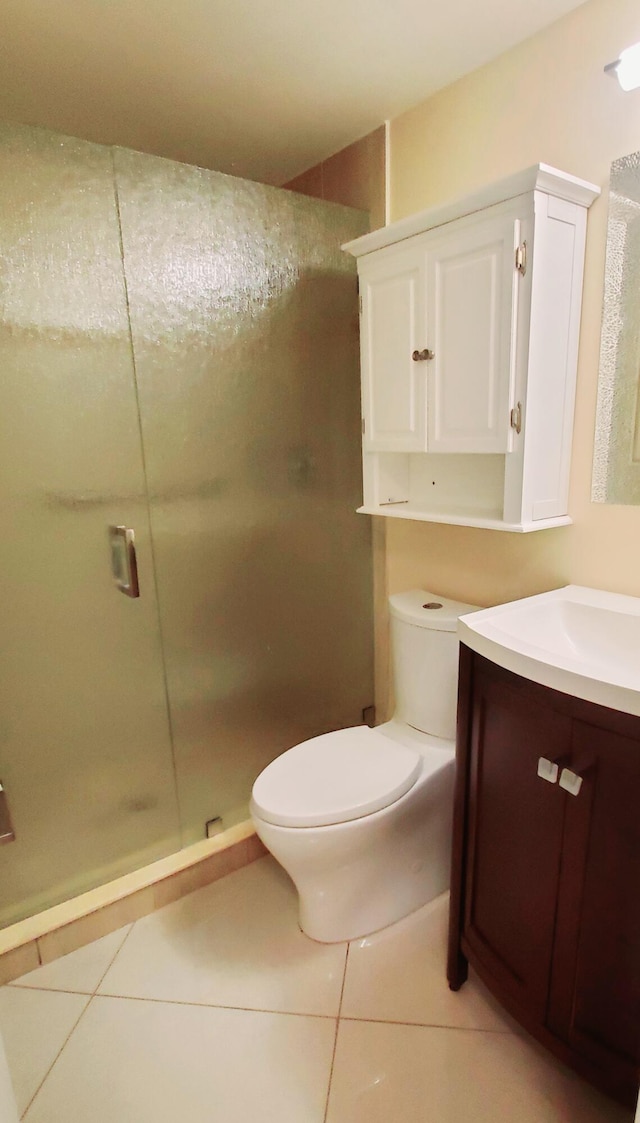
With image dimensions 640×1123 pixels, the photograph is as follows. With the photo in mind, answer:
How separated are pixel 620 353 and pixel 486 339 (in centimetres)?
28

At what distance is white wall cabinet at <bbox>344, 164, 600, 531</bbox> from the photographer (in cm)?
123

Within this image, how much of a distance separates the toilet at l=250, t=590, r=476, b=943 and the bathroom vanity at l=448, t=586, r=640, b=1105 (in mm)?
216

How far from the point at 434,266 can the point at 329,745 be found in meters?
1.23

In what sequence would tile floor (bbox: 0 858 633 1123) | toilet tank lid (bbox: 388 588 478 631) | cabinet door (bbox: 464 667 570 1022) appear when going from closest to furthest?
cabinet door (bbox: 464 667 570 1022)
tile floor (bbox: 0 858 633 1123)
toilet tank lid (bbox: 388 588 478 631)

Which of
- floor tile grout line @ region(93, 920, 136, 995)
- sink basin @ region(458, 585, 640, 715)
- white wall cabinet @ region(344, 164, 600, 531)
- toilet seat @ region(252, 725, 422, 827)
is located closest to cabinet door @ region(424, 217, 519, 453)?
white wall cabinet @ region(344, 164, 600, 531)

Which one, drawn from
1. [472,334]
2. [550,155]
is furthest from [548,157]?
[472,334]

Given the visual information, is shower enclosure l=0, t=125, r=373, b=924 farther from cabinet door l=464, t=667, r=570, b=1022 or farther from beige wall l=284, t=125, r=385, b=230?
cabinet door l=464, t=667, r=570, b=1022

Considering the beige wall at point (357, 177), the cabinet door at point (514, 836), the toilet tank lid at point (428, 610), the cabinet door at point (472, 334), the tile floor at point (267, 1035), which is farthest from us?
the beige wall at point (357, 177)

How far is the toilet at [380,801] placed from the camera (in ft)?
4.39

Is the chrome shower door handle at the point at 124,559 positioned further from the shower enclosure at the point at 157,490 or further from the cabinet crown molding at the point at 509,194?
the cabinet crown molding at the point at 509,194

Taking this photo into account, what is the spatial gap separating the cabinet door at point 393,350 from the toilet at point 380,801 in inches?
18.9

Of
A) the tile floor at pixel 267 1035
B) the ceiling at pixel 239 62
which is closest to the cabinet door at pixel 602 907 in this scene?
the tile floor at pixel 267 1035

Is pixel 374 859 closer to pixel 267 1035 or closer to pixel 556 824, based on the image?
pixel 267 1035

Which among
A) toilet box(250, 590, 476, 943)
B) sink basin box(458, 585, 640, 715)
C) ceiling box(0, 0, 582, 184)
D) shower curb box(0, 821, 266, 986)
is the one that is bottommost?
shower curb box(0, 821, 266, 986)
